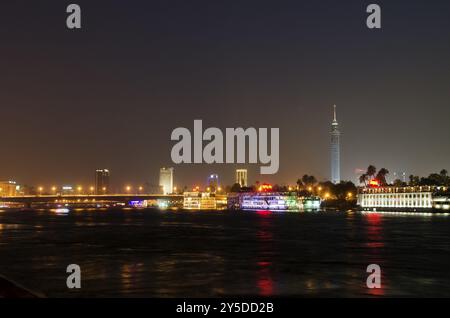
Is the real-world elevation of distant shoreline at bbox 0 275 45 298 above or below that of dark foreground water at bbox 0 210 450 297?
above

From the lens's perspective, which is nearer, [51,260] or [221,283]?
[221,283]

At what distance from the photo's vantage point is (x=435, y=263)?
53.5 meters

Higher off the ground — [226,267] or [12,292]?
[12,292]

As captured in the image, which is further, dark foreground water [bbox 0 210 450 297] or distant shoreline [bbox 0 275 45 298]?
dark foreground water [bbox 0 210 450 297]

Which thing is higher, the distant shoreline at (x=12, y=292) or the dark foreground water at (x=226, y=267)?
the distant shoreline at (x=12, y=292)

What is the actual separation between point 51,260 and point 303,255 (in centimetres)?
2359

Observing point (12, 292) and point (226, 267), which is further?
point (226, 267)

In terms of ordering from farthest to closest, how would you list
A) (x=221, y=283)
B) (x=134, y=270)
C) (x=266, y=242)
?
(x=266, y=242) < (x=134, y=270) < (x=221, y=283)

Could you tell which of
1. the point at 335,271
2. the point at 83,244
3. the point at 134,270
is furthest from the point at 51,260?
the point at 335,271

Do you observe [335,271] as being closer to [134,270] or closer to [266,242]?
[134,270]

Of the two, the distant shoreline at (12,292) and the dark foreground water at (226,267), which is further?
the dark foreground water at (226,267)
